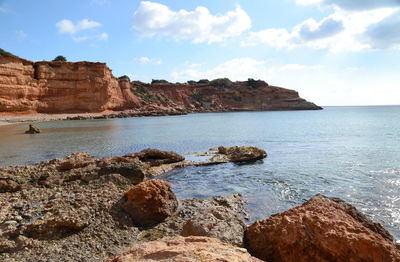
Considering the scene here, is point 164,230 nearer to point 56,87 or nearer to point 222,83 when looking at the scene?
point 56,87

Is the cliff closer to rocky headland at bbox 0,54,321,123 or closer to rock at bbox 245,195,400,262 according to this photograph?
rocky headland at bbox 0,54,321,123

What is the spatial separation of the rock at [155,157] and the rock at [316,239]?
9.55 metres

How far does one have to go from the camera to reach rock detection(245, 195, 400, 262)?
12.0 feet

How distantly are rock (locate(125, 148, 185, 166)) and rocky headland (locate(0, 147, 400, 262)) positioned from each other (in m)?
5.17

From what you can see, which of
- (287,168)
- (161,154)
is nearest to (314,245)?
(287,168)

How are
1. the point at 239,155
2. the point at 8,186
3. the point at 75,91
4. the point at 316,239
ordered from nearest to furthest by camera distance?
the point at 316,239 < the point at 8,186 < the point at 239,155 < the point at 75,91

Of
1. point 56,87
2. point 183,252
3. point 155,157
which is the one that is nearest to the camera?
point 183,252

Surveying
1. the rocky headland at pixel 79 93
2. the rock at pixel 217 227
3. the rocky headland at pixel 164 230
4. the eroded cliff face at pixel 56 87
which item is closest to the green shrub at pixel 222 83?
the rocky headland at pixel 79 93

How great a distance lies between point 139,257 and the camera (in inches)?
107

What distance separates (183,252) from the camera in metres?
2.67

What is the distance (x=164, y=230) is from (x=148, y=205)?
781 millimetres

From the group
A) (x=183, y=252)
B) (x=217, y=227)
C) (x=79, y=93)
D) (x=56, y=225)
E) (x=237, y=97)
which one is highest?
(x=237, y=97)

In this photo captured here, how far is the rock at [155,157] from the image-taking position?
13711mm

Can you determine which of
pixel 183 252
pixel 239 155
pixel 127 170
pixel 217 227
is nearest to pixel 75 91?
pixel 239 155
